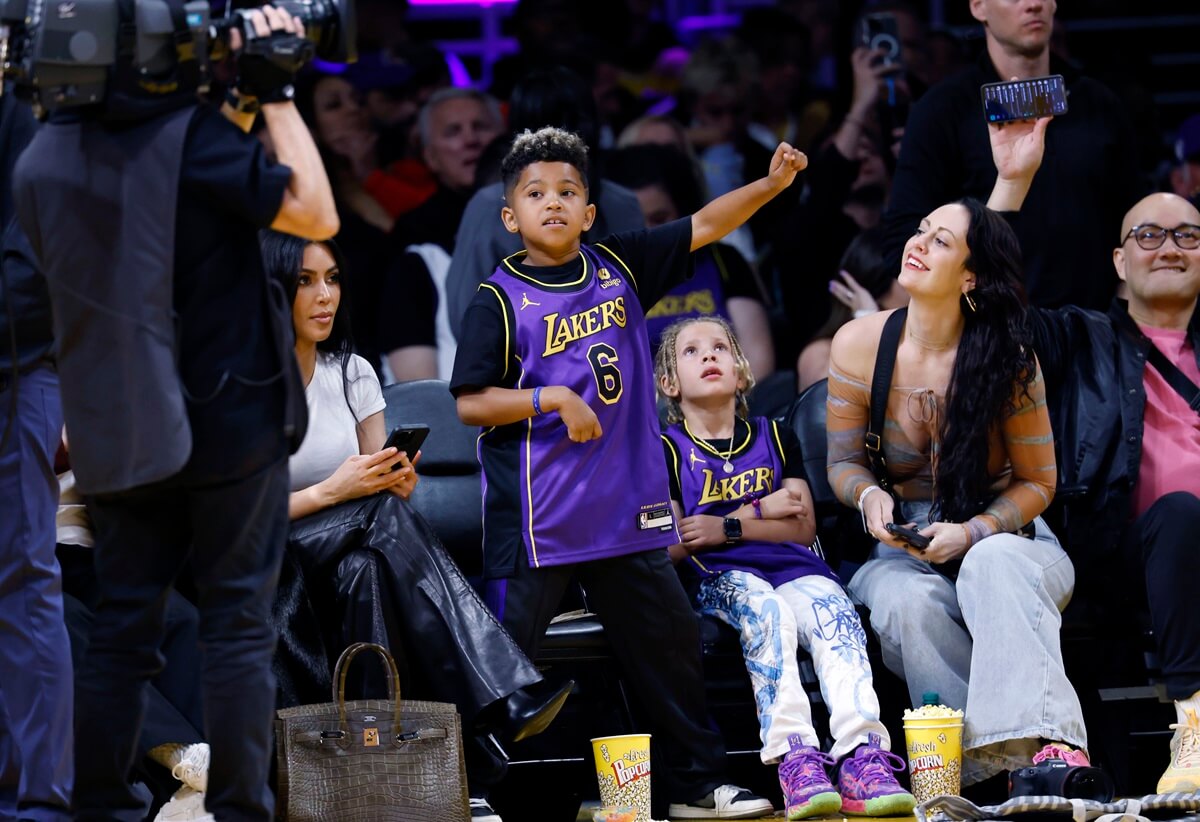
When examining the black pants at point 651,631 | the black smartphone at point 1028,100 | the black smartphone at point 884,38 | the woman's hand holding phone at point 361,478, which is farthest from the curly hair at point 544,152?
Result: the black smartphone at point 884,38

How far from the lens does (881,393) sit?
15.6 feet

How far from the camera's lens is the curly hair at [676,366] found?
496cm

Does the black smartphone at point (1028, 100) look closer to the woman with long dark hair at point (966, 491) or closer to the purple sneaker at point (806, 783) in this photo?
the woman with long dark hair at point (966, 491)

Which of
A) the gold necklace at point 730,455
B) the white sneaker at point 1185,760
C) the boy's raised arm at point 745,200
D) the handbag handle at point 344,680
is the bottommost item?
the white sneaker at point 1185,760

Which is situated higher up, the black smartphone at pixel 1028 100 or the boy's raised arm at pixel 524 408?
the black smartphone at pixel 1028 100

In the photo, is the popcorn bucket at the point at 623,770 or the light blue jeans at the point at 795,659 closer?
the popcorn bucket at the point at 623,770

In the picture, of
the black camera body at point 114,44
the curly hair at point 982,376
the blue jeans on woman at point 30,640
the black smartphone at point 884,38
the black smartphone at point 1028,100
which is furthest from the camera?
the black smartphone at point 884,38

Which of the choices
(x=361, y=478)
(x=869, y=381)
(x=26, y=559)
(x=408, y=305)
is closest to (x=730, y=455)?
(x=869, y=381)

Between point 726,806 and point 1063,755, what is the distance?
2.76ft

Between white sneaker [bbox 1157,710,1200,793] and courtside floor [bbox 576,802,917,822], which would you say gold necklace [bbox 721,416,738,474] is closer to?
courtside floor [bbox 576,802,917,822]

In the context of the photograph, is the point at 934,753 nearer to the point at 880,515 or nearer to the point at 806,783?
the point at 806,783

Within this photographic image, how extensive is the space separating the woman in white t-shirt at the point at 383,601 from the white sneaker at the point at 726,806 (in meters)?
0.47

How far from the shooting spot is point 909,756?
4.34m

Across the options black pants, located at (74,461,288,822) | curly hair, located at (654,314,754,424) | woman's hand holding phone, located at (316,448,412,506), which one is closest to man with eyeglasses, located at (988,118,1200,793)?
curly hair, located at (654,314,754,424)
